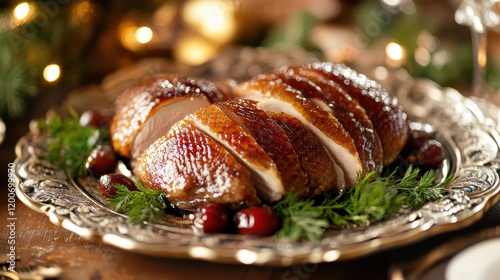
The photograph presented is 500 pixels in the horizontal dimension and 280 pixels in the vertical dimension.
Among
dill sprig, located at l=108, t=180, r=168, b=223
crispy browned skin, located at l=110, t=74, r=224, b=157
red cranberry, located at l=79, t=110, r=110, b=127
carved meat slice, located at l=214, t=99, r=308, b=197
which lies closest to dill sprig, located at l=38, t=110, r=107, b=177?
red cranberry, located at l=79, t=110, r=110, b=127

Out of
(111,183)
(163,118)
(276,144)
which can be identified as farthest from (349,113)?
(111,183)

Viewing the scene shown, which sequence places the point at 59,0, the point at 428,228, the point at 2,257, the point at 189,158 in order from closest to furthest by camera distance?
the point at 428,228 < the point at 2,257 < the point at 189,158 < the point at 59,0

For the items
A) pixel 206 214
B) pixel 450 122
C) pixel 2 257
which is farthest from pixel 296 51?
pixel 2 257

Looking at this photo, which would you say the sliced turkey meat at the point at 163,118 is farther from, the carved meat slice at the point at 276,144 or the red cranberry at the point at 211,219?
the red cranberry at the point at 211,219

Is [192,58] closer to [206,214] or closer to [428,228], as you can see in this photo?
[206,214]

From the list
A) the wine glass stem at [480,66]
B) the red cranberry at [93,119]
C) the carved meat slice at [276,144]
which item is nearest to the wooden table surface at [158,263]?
the carved meat slice at [276,144]

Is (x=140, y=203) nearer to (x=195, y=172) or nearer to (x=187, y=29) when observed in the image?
(x=195, y=172)
